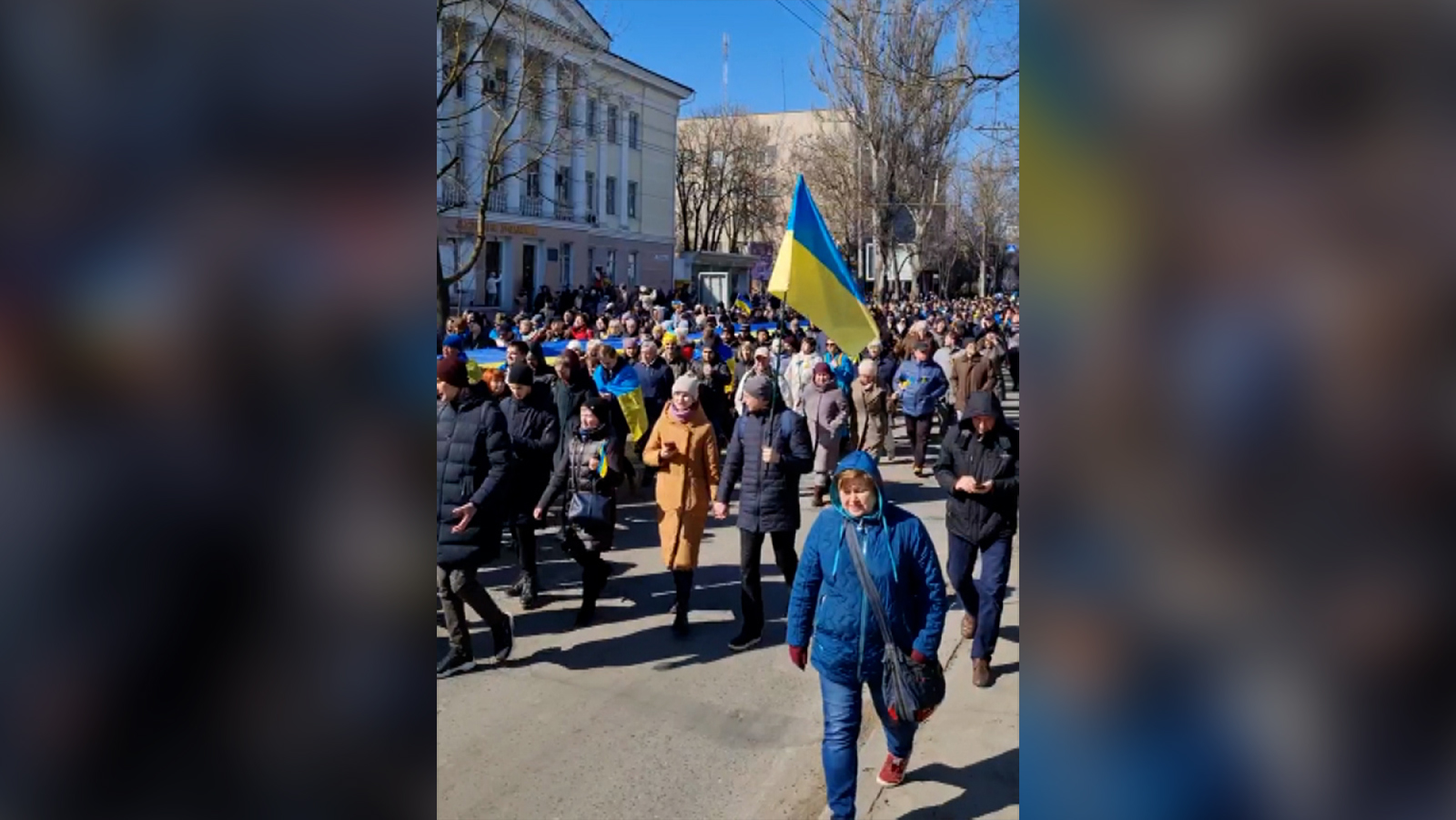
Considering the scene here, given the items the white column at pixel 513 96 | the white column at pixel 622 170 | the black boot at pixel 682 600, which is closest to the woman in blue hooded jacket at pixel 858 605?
Result: the black boot at pixel 682 600

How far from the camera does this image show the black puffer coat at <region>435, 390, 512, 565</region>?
5957 millimetres

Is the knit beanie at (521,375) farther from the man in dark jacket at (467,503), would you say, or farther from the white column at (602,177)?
the white column at (602,177)

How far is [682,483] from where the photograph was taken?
22.7ft

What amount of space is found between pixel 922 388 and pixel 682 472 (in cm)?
682

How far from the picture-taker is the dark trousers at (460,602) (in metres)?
5.99

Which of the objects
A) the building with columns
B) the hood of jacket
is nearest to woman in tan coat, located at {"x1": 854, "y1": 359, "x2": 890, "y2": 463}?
the hood of jacket

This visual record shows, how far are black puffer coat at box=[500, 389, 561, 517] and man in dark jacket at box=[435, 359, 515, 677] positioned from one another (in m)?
1.12

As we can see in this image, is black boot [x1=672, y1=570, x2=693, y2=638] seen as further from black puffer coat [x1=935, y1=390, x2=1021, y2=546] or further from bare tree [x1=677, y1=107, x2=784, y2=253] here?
bare tree [x1=677, y1=107, x2=784, y2=253]

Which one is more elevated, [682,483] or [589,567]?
[682,483]

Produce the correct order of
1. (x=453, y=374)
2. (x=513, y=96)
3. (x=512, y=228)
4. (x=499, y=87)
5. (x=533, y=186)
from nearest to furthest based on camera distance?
1. (x=453, y=374)
2. (x=499, y=87)
3. (x=513, y=96)
4. (x=512, y=228)
5. (x=533, y=186)

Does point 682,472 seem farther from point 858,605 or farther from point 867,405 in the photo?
point 867,405

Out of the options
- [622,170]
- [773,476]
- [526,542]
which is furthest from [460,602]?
[622,170]
